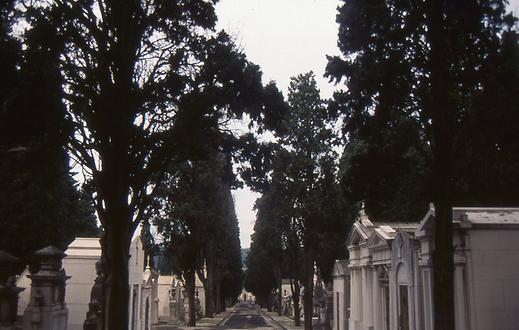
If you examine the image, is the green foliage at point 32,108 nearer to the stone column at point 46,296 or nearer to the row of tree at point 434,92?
the stone column at point 46,296

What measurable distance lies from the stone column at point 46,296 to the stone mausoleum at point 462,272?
10.8m

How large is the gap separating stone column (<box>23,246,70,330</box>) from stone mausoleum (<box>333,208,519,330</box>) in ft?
35.6

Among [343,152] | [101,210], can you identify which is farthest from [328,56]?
[343,152]

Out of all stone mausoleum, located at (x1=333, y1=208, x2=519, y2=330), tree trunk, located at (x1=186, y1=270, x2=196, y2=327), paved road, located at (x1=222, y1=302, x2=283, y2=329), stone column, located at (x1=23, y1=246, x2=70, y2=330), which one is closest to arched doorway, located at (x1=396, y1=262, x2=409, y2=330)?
stone mausoleum, located at (x1=333, y1=208, x2=519, y2=330)

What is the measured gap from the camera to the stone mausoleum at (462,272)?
46.4 feet

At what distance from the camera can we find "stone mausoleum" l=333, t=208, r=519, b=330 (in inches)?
557

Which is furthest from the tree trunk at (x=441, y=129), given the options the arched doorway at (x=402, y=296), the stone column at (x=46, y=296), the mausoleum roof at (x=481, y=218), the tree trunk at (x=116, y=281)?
the stone column at (x=46, y=296)

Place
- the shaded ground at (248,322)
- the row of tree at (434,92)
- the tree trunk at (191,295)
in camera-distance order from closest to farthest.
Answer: the row of tree at (434,92) < the tree trunk at (191,295) < the shaded ground at (248,322)

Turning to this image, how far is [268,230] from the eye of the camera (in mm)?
36719

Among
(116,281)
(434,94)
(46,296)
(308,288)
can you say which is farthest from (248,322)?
(434,94)

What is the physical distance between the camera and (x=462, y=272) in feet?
47.2

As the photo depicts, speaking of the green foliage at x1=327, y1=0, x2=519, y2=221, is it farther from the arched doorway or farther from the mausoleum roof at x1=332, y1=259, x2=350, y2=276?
the mausoleum roof at x1=332, y1=259, x2=350, y2=276

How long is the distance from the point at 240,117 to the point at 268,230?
24.9 m

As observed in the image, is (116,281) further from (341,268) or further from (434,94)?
(341,268)
